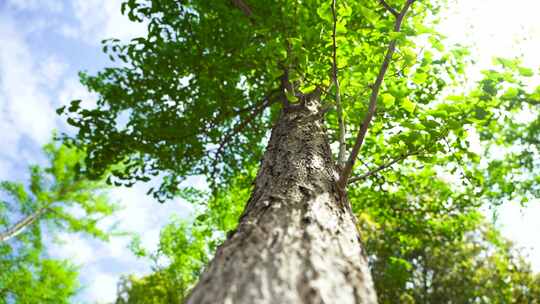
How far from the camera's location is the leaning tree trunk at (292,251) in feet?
2.79

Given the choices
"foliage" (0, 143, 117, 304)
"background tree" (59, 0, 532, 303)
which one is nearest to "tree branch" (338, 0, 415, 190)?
"background tree" (59, 0, 532, 303)

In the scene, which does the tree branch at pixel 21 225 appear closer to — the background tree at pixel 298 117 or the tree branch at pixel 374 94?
the background tree at pixel 298 117

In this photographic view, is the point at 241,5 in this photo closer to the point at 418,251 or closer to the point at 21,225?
the point at 21,225

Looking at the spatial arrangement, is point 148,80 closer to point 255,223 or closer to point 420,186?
point 255,223

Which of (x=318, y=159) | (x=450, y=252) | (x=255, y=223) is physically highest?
(x=450, y=252)

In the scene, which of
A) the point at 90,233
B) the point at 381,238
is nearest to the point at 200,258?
the point at 90,233

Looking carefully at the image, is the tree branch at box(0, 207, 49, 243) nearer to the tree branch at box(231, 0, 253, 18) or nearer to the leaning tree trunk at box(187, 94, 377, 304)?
the tree branch at box(231, 0, 253, 18)

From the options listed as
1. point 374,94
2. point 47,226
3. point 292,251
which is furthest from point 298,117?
point 47,226

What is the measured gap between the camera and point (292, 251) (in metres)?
1.03

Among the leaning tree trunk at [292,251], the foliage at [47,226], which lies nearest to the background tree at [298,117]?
the leaning tree trunk at [292,251]

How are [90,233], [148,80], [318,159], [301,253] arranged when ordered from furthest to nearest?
[90,233], [148,80], [318,159], [301,253]

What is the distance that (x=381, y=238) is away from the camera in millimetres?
16906

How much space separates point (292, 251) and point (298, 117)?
80.5 inches

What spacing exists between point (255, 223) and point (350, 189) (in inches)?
180
